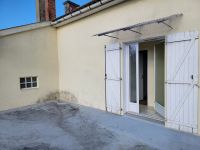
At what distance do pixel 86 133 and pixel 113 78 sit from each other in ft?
7.70

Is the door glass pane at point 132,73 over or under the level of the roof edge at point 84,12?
under

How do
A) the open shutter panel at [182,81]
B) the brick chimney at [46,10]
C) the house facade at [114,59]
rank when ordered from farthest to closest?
the brick chimney at [46,10]
the house facade at [114,59]
the open shutter panel at [182,81]

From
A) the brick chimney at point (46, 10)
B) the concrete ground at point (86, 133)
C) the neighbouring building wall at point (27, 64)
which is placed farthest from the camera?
the brick chimney at point (46, 10)

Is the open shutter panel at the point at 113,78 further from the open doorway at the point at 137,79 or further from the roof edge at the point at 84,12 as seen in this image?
the roof edge at the point at 84,12

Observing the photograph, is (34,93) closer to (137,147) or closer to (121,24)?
(121,24)

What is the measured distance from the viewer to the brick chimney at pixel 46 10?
10.1 meters

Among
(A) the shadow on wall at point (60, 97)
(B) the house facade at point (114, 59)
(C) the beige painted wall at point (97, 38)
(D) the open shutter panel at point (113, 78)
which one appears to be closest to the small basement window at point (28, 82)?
(B) the house facade at point (114, 59)

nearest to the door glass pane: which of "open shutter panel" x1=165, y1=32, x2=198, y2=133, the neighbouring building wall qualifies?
"open shutter panel" x1=165, y1=32, x2=198, y2=133

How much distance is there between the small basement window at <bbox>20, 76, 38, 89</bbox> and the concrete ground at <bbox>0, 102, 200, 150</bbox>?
5.45ft

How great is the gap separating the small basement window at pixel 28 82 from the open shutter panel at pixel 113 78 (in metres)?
3.85

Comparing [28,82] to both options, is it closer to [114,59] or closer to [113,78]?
[113,78]

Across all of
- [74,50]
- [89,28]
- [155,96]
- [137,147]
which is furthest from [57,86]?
[137,147]

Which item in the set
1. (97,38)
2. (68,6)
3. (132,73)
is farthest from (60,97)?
(68,6)

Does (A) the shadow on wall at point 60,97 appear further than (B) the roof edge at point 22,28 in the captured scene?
Yes
